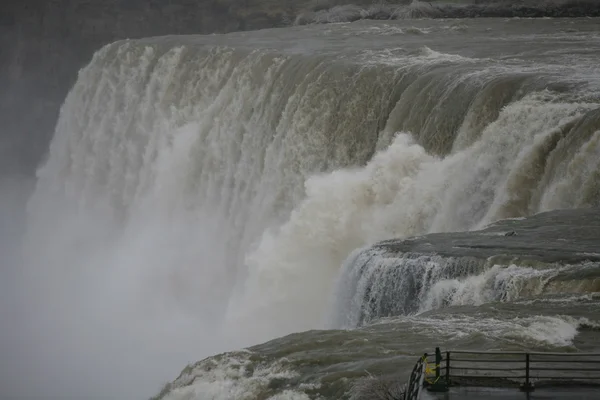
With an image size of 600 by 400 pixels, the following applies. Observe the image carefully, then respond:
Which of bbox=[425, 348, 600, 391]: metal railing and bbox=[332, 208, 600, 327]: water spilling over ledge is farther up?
bbox=[332, 208, 600, 327]: water spilling over ledge

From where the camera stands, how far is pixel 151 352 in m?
24.7

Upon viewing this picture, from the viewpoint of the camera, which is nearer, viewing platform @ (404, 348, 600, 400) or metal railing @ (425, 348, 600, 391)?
viewing platform @ (404, 348, 600, 400)

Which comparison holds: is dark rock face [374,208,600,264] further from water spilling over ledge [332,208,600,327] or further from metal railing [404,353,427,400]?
metal railing [404,353,427,400]

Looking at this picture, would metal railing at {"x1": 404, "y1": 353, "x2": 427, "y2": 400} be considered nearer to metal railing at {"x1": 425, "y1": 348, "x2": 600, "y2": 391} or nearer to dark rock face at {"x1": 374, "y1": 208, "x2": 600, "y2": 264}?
metal railing at {"x1": 425, "y1": 348, "x2": 600, "y2": 391}

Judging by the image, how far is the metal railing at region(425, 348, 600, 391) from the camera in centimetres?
1064

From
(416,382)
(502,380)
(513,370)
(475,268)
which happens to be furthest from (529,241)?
(416,382)

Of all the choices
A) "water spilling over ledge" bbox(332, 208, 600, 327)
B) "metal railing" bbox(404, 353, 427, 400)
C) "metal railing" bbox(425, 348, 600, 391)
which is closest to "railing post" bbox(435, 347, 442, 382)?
"metal railing" bbox(425, 348, 600, 391)

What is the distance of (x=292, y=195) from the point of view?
25828 millimetres

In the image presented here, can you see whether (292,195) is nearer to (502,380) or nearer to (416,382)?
(502,380)

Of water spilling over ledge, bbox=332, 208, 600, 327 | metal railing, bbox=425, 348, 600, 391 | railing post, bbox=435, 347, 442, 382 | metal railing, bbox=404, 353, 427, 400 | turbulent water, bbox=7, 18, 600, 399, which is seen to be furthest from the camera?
water spilling over ledge, bbox=332, 208, 600, 327

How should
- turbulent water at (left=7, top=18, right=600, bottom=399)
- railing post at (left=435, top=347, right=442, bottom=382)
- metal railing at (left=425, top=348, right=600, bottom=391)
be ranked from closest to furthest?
railing post at (left=435, top=347, right=442, bottom=382)
metal railing at (left=425, top=348, right=600, bottom=391)
turbulent water at (left=7, top=18, right=600, bottom=399)

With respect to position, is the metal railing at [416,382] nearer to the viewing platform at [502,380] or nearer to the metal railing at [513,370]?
the viewing platform at [502,380]

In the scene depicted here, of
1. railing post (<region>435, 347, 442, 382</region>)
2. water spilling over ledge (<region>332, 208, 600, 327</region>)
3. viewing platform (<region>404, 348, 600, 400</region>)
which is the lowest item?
viewing platform (<region>404, 348, 600, 400</region>)

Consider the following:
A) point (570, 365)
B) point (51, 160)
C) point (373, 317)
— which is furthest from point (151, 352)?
point (51, 160)
